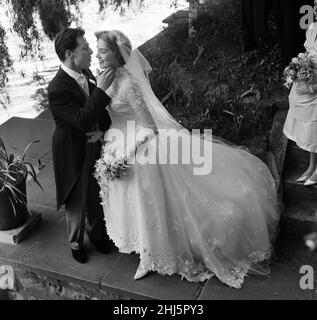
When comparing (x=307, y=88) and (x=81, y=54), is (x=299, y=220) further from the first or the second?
(x=81, y=54)

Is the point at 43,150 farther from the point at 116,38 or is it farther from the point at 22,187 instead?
the point at 116,38

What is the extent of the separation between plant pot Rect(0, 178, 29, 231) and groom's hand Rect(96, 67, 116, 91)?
1.34 metres

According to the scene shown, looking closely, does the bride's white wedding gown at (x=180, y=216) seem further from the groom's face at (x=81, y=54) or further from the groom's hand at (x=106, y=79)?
the groom's face at (x=81, y=54)

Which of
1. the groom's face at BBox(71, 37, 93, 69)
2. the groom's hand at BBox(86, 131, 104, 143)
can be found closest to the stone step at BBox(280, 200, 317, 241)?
the groom's hand at BBox(86, 131, 104, 143)

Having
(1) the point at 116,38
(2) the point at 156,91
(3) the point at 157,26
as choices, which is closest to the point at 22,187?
(1) the point at 116,38

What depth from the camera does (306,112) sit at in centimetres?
431

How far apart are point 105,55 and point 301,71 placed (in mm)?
1571

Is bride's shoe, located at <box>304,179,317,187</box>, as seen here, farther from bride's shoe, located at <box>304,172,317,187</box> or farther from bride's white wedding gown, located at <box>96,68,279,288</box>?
bride's white wedding gown, located at <box>96,68,279,288</box>

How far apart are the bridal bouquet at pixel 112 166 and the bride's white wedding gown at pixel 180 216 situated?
34mm

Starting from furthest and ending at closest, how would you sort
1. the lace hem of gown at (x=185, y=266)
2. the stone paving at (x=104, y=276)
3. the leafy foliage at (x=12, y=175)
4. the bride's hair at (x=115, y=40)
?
the leafy foliage at (x=12, y=175), the lace hem of gown at (x=185, y=266), the stone paving at (x=104, y=276), the bride's hair at (x=115, y=40)

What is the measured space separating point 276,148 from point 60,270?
2.26 metres

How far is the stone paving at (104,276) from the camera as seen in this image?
3938 millimetres

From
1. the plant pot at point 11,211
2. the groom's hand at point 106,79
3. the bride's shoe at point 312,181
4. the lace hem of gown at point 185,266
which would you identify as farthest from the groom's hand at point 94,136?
the bride's shoe at point 312,181

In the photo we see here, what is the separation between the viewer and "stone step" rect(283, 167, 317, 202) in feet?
14.9
